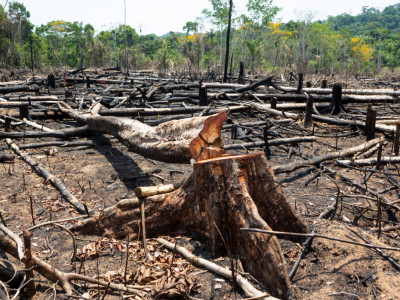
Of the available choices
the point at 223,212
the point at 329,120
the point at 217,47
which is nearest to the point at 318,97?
the point at 329,120

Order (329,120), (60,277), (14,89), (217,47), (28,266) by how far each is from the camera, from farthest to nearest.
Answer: (217,47) → (14,89) → (329,120) → (60,277) → (28,266)

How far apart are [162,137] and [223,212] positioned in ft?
6.22

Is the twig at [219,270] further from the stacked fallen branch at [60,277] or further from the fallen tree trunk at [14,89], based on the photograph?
the fallen tree trunk at [14,89]

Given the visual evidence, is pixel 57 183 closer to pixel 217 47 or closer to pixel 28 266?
pixel 28 266

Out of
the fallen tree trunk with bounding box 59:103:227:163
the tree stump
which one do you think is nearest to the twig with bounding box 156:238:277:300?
the tree stump

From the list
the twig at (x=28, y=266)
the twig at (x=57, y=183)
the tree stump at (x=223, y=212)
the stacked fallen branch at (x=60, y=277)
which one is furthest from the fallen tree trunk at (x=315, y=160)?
the twig at (x=28, y=266)

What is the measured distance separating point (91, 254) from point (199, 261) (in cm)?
104

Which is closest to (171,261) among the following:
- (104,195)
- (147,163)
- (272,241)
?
(272,241)

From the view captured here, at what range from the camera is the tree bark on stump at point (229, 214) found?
2430mm

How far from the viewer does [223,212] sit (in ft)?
9.11

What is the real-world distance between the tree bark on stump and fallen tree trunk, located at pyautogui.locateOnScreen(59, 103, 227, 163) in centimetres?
86

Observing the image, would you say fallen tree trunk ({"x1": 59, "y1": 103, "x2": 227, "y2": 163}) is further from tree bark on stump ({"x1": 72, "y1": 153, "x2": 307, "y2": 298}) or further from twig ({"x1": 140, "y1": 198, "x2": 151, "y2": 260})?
twig ({"x1": 140, "y1": 198, "x2": 151, "y2": 260})

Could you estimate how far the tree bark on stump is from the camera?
243cm

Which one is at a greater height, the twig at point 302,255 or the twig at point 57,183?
the twig at point 302,255
